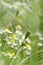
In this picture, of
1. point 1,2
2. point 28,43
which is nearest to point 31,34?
point 28,43

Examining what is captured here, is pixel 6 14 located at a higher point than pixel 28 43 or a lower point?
higher

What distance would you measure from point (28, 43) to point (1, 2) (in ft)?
1.18

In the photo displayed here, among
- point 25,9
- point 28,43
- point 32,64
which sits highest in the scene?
point 25,9

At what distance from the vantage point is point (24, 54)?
4.45 feet

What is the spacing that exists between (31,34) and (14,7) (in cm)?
23

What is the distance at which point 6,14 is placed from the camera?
1.34 m

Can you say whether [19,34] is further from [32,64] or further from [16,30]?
[32,64]

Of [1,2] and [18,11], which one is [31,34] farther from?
[1,2]

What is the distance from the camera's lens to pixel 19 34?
1.34 meters

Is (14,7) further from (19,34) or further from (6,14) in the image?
(19,34)

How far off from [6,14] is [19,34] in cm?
17

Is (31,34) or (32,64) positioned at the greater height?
(31,34)

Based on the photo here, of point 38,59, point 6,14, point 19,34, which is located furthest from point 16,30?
point 38,59

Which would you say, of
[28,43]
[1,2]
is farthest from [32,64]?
[1,2]
